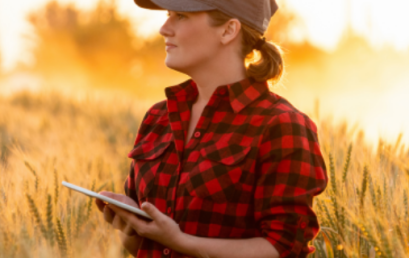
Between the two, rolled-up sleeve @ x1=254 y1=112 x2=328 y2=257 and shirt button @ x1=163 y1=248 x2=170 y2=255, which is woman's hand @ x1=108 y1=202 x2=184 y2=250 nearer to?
shirt button @ x1=163 y1=248 x2=170 y2=255

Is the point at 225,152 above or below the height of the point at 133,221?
above

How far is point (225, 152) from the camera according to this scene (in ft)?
4.70

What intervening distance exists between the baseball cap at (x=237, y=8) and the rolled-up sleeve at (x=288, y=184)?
39 cm

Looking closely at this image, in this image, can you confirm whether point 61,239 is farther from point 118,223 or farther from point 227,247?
point 227,247

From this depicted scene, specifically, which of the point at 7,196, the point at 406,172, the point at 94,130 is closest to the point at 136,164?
the point at 7,196

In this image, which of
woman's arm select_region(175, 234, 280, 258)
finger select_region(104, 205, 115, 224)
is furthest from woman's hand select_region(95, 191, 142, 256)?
woman's arm select_region(175, 234, 280, 258)

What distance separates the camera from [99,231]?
1.90 meters

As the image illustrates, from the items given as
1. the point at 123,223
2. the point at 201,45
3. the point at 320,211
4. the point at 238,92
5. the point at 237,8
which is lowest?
the point at 320,211

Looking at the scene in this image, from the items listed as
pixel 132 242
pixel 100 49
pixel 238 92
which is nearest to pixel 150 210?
pixel 132 242

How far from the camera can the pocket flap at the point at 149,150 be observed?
5.21 feet

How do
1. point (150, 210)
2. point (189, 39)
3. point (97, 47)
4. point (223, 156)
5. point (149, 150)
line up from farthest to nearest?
point (97, 47) → point (149, 150) → point (189, 39) → point (223, 156) → point (150, 210)

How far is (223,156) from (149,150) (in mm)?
327

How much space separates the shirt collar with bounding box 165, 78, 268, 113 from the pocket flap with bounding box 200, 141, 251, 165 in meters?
0.13

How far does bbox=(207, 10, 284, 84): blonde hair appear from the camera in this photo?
155 cm
